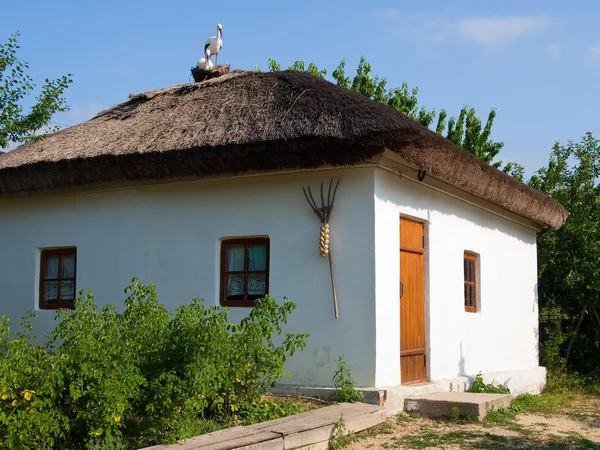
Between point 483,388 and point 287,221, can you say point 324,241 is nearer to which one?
point 287,221

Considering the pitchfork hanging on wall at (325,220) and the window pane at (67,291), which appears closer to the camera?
the pitchfork hanging on wall at (325,220)

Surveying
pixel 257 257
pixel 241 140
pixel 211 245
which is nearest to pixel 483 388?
pixel 257 257

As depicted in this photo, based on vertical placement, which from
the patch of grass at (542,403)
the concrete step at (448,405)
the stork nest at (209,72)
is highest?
the stork nest at (209,72)

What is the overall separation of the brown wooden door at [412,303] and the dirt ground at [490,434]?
0.86 metres

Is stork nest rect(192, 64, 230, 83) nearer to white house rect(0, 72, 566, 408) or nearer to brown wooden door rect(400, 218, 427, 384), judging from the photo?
white house rect(0, 72, 566, 408)

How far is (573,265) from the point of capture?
12188mm

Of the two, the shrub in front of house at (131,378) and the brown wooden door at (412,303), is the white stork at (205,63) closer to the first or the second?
the brown wooden door at (412,303)

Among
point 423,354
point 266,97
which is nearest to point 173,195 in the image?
point 266,97

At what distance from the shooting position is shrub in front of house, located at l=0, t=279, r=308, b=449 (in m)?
5.00

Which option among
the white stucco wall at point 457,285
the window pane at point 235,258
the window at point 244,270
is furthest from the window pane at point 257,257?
the white stucco wall at point 457,285

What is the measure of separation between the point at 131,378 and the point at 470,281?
585 cm

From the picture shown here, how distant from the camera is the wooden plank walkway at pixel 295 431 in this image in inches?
208

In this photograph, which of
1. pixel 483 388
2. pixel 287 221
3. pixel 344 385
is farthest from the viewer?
pixel 483 388

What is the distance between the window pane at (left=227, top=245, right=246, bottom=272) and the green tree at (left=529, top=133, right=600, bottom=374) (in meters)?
6.13
